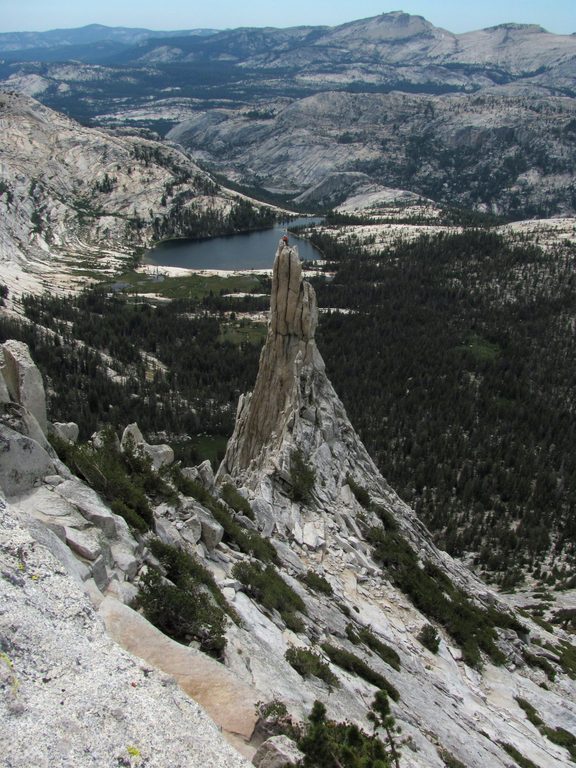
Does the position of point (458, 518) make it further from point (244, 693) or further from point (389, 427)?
point (244, 693)

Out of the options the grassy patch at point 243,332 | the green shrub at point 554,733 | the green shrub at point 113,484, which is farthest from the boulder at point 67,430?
the grassy patch at point 243,332

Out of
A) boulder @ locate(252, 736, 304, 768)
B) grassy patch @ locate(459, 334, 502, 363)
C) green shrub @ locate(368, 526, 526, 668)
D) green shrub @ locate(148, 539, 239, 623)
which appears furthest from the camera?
grassy patch @ locate(459, 334, 502, 363)

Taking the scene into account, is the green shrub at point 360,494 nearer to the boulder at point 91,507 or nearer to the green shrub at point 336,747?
the boulder at point 91,507

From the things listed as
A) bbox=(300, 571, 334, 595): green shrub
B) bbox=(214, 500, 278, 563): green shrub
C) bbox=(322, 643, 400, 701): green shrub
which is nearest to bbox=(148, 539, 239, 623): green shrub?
bbox=(322, 643, 400, 701): green shrub

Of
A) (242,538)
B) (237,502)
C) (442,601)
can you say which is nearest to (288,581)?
(242,538)

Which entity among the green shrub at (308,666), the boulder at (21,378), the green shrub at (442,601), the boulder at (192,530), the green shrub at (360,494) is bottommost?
the green shrub at (442,601)

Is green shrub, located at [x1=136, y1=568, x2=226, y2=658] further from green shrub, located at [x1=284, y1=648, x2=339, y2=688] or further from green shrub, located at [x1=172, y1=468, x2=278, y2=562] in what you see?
green shrub, located at [x1=172, y1=468, x2=278, y2=562]
